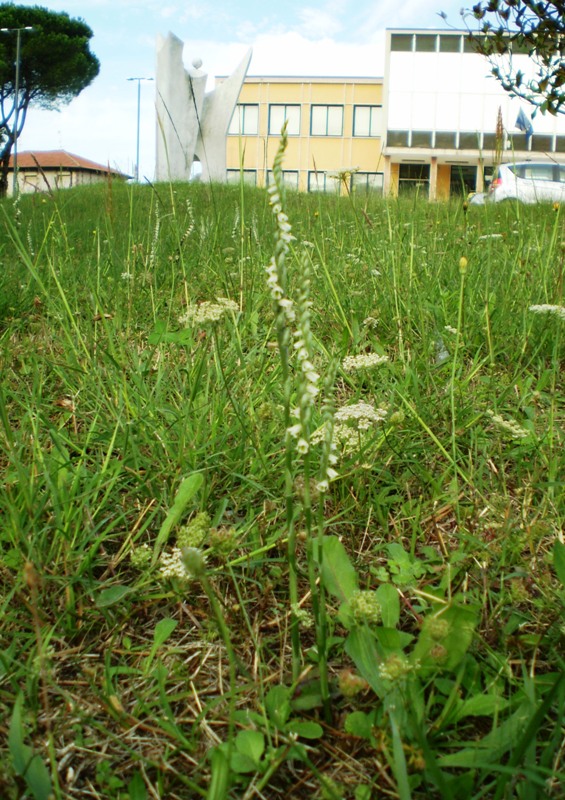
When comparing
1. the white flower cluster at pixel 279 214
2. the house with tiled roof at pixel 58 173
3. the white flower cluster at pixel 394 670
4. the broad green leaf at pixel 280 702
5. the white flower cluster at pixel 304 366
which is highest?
the house with tiled roof at pixel 58 173

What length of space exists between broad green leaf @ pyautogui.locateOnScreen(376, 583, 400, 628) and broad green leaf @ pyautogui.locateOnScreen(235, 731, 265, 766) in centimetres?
27

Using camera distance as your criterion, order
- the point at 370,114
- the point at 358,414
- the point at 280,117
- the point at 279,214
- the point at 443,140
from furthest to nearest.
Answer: the point at 280,117
the point at 370,114
the point at 443,140
the point at 358,414
the point at 279,214

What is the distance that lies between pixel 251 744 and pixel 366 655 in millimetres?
202

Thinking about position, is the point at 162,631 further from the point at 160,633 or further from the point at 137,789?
the point at 137,789

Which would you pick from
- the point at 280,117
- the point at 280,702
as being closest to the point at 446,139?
the point at 280,117

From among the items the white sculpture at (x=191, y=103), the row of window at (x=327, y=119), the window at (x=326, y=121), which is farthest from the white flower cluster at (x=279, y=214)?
the window at (x=326, y=121)

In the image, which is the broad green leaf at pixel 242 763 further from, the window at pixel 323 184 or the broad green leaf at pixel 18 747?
the window at pixel 323 184

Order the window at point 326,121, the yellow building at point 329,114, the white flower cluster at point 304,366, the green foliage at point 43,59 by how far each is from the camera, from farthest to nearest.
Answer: the window at point 326,121, the yellow building at point 329,114, the green foliage at point 43,59, the white flower cluster at point 304,366

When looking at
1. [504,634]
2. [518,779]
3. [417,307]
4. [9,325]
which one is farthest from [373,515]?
[9,325]

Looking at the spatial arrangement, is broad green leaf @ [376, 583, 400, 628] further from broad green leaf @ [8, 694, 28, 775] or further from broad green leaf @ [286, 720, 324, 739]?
broad green leaf @ [8, 694, 28, 775]

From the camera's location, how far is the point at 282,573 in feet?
4.03

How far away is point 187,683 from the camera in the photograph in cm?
103

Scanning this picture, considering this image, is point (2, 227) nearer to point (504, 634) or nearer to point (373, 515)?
point (373, 515)

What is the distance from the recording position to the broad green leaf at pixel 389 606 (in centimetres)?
103
